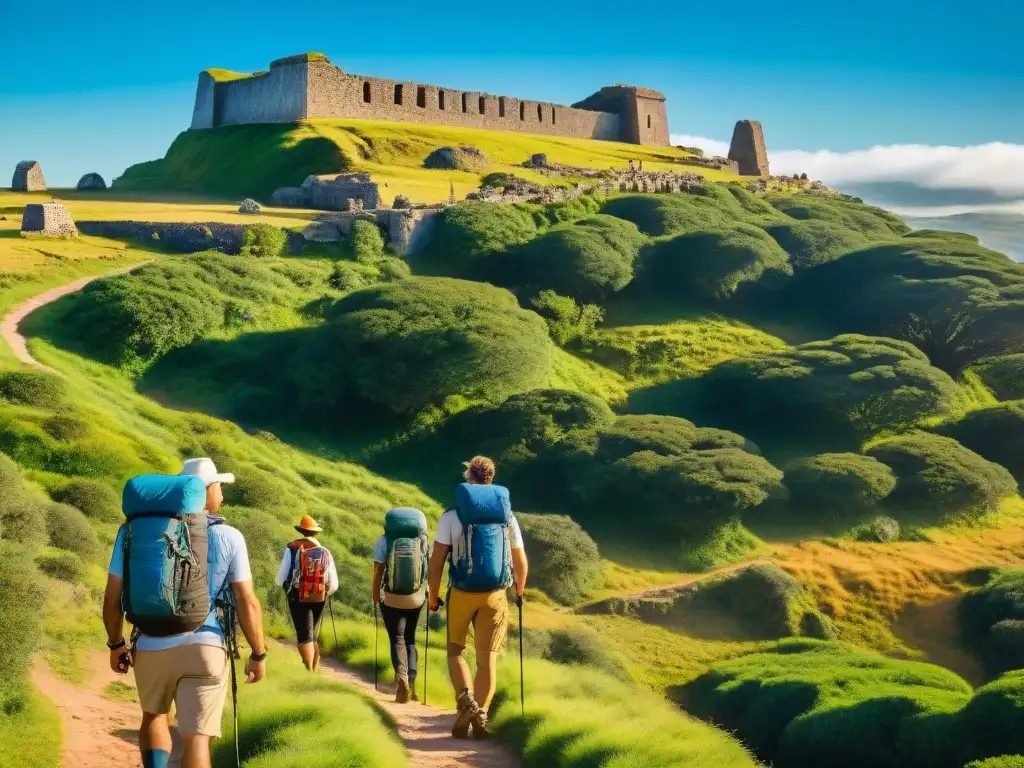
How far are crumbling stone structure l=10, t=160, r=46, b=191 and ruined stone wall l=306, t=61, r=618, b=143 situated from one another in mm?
12037

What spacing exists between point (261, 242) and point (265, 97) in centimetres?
2408

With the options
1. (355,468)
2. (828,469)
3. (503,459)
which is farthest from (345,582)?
(828,469)

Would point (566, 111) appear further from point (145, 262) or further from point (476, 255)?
point (145, 262)

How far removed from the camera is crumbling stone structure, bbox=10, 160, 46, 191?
43875mm

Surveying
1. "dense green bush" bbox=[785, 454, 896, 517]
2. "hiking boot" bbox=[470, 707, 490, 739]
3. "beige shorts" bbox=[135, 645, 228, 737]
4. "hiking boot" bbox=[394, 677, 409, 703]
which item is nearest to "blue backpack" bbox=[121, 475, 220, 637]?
"beige shorts" bbox=[135, 645, 228, 737]

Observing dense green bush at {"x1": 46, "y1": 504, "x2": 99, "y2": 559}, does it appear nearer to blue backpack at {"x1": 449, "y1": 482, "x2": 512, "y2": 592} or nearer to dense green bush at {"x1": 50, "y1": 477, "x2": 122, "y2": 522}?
dense green bush at {"x1": 50, "y1": 477, "x2": 122, "y2": 522}

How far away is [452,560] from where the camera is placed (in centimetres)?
789

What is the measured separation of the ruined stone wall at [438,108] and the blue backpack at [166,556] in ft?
154

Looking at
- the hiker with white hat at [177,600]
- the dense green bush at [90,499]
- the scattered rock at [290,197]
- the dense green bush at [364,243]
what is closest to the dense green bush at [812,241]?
the dense green bush at [364,243]

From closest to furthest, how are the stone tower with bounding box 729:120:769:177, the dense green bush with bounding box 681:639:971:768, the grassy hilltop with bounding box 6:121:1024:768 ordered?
1. the grassy hilltop with bounding box 6:121:1024:768
2. the dense green bush with bounding box 681:639:971:768
3. the stone tower with bounding box 729:120:769:177

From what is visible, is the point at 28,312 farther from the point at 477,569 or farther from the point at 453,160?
the point at 453,160

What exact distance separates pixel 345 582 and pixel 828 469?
45.5 ft

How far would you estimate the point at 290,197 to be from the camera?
40500 millimetres

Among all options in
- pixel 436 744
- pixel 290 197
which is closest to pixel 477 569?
pixel 436 744
